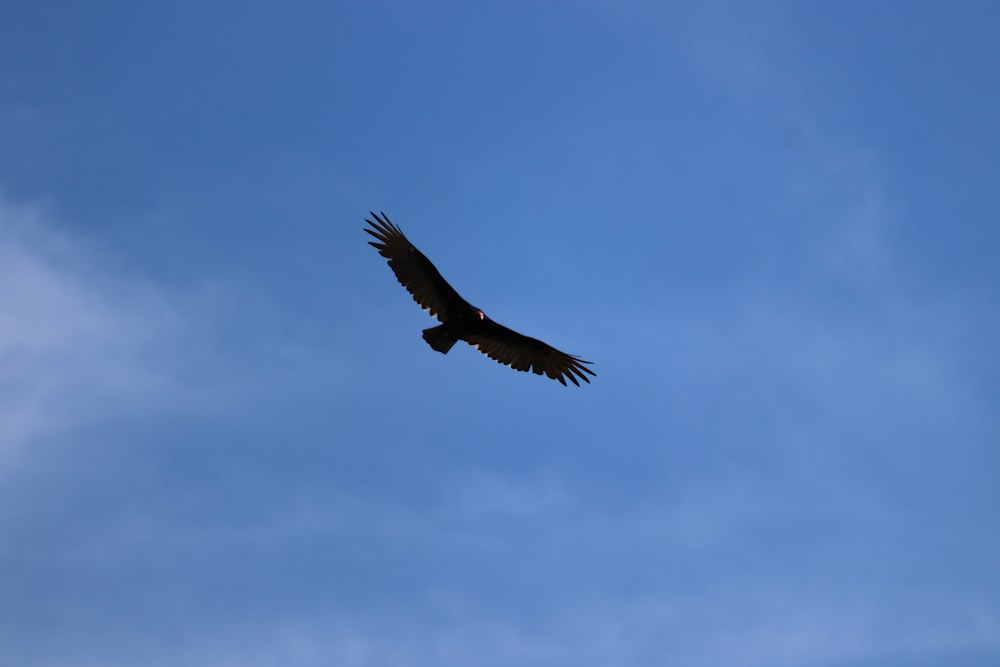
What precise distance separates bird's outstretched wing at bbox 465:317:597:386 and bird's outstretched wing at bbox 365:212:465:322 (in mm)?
1386

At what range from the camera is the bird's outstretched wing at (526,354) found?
28641 mm

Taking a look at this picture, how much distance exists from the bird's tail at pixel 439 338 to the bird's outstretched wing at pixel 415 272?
1.20 feet

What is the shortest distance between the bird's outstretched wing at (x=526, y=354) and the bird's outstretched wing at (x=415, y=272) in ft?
4.55

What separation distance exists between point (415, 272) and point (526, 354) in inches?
146

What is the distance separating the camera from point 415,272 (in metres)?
27.3

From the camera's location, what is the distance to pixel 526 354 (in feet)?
95.8

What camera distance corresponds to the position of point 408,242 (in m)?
27.2

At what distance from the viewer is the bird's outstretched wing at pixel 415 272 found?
27.1 m

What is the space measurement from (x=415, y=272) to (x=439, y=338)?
1.62m

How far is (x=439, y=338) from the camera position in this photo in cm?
2723

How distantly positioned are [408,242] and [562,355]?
4.85 metres

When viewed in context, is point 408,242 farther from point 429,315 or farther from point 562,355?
point 562,355

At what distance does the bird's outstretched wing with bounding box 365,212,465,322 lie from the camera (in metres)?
27.1

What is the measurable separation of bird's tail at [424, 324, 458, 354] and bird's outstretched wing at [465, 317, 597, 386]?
1.05m
